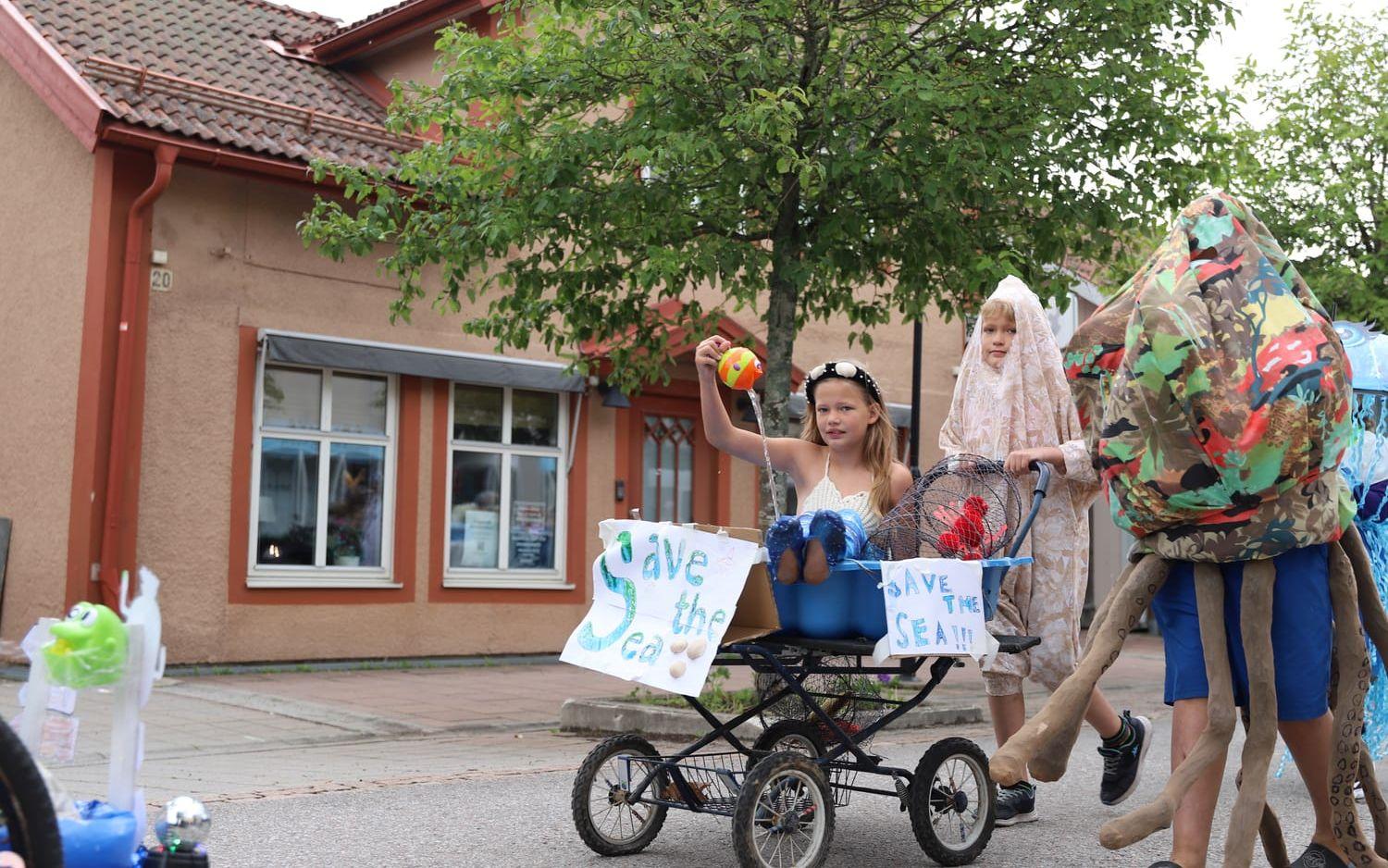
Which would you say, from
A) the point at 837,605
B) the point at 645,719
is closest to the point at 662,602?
the point at 837,605

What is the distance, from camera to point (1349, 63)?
1809 centimetres

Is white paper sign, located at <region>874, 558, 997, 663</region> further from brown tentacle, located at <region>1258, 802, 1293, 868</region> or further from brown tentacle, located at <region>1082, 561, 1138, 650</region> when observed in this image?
brown tentacle, located at <region>1258, 802, 1293, 868</region>

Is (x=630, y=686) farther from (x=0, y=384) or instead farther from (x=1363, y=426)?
(x=1363, y=426)

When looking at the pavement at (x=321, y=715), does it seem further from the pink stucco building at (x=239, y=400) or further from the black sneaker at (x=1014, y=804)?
the black sneaker at (x=1014, y=804)

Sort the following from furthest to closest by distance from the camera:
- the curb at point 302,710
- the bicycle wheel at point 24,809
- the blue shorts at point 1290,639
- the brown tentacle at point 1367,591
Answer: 1. the curb at point 302,710
2. the brown tentacle at point 1367,591
3. the blue shorts at point 1290,639
4. the bicycle wheel at point 24,809

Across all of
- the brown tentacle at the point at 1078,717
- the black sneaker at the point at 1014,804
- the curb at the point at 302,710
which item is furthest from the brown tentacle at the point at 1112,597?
the curb at the point at 302,710

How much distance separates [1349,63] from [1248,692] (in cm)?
1639

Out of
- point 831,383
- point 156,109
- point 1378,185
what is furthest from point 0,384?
point 1378,185

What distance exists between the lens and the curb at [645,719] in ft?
28.5

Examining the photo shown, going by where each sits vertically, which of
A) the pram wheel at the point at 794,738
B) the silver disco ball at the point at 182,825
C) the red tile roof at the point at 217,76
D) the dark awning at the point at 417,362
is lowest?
the pram wheel at the point at 794,738

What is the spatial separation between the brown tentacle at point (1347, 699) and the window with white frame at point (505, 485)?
422 inches

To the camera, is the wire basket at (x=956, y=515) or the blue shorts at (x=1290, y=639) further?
the wire basket at (x=956, y=515)

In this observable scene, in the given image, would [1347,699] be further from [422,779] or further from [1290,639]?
[422,779]

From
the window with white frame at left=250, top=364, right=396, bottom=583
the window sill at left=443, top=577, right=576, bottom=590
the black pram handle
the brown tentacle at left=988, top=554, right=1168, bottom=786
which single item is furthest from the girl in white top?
the window sill at left=443, top=577, right=576, bottom=590
